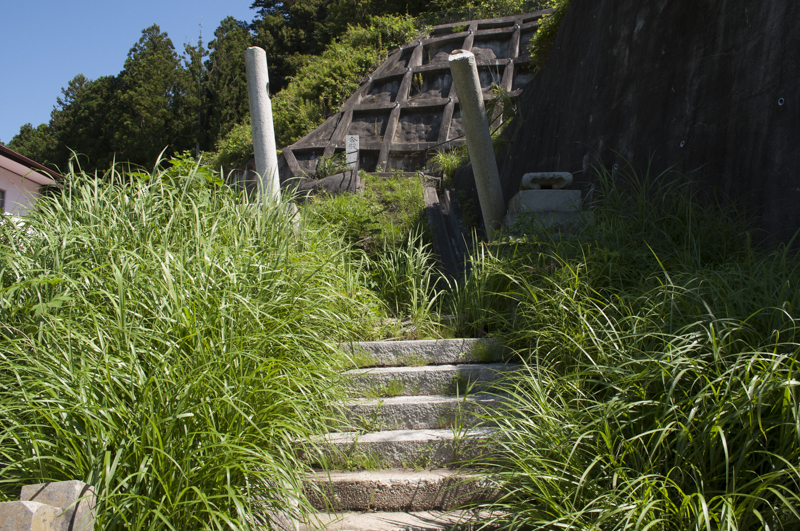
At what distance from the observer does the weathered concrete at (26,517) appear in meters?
1.32

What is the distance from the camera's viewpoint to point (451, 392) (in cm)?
292

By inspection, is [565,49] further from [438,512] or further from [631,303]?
[438,512]

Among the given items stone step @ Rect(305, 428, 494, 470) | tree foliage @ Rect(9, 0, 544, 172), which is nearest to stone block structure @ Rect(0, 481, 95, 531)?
stone step @ Rect(305, 428, 494, 470)

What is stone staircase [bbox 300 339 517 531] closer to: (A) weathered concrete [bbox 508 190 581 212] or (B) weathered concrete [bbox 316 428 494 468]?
(B) weathered concrete [bbox 316 428 494 468]

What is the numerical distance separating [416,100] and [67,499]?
40.9 feet

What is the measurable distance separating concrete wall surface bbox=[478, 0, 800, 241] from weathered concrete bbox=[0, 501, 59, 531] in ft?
13.1

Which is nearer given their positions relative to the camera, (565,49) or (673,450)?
(673,450)

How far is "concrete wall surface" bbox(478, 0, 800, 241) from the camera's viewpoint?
10.8 ft

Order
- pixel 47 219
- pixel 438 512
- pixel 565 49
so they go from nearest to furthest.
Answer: pixel 438 512, pixel 47 219, pixel 565 49

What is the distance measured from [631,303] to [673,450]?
0.96m

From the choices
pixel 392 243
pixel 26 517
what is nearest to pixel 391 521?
pixel 26 517

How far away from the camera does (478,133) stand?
15.4ft

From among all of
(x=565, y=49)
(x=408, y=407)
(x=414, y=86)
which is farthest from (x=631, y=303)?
(x=414, y=86)

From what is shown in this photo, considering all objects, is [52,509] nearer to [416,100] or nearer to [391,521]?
[391,521]
